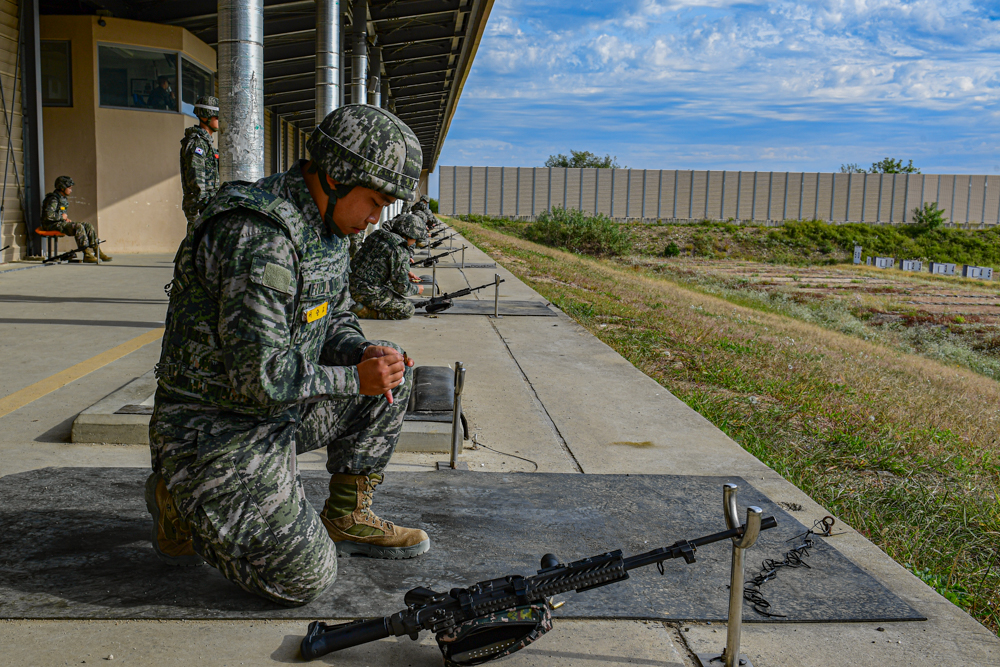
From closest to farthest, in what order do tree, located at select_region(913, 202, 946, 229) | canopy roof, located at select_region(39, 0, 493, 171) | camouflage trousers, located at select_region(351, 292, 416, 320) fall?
camouflage trousers, located at select_region(351, 292, 416, 320) < canopy roof, located at select_region(39, 0, 493, 171) < tree, located at select_region(913, 202, 946, 229)

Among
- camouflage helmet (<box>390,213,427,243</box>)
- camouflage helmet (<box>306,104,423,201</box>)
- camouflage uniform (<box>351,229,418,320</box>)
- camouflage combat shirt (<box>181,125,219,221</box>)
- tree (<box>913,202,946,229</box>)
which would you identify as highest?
tree (<box>913,202,946,229</box>)

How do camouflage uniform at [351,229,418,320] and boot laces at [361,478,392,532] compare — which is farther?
camouflage uniform at [351,229,418,320]

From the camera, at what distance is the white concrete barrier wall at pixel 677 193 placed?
224 ft

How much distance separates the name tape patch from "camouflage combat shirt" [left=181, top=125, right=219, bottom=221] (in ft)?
19.9

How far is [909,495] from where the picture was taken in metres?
4.26

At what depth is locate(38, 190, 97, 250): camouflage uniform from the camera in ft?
45.0

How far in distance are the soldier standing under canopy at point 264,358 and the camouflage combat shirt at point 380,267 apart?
17.3ft

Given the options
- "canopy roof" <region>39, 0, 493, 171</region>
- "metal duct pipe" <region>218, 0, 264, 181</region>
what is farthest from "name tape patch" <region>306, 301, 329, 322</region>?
"canopy roof" <region>39, 0, 493, 171</region>

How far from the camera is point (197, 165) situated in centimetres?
824

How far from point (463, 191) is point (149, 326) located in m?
61.5

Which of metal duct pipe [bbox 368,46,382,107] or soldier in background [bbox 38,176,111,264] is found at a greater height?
metal duct pipe [bbox 368,46,382,107]

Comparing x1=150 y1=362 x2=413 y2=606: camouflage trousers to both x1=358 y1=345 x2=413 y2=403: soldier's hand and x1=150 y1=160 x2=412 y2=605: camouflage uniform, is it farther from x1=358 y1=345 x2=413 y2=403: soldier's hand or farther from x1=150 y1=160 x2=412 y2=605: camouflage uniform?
x1=358 y1=345 x2=413 y2=403: soldier's hand

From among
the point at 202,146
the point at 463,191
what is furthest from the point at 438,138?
the point at 202,146

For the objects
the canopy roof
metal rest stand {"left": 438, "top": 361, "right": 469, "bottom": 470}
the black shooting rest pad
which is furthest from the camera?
the canopy roof
